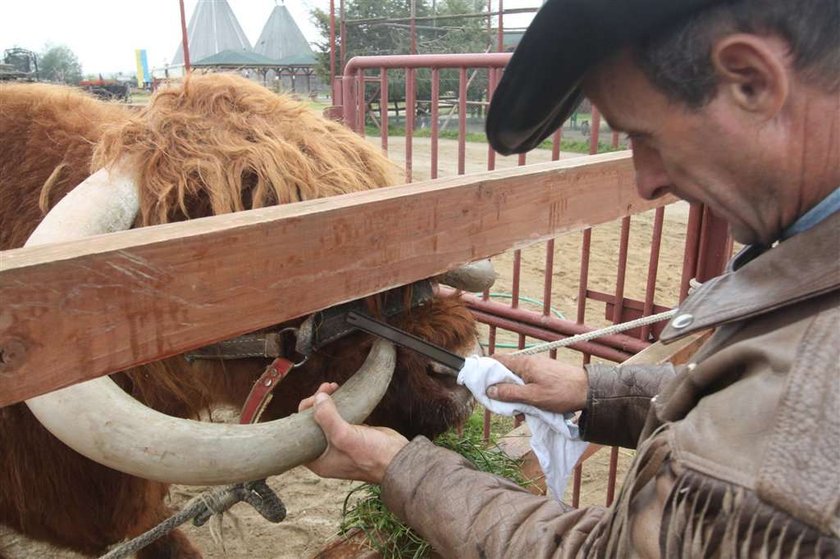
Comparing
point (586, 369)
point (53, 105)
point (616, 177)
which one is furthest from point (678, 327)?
point (53, 105)

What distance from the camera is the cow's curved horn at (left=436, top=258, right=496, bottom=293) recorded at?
2.30m

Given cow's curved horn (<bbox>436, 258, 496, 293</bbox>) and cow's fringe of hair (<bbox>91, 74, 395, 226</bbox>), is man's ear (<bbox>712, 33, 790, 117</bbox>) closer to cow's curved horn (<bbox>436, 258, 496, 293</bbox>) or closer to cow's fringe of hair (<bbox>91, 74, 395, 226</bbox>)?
cow's fringe of hair (<bbox>91, 74, 395, 226</bbox>)

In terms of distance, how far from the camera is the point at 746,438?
0.82 meters

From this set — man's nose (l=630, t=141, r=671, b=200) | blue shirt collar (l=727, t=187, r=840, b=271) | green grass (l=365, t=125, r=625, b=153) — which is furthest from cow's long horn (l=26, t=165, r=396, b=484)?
green grass (l=365, t=125, r=625, b=153)

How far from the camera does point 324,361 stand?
2018mm

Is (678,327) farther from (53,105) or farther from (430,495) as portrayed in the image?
(53,105)

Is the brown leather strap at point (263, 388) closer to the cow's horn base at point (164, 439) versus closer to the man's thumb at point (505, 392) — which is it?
the cow's horn base at point (164, 439)

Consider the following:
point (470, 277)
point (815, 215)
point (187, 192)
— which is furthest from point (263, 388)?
point (815, 215)

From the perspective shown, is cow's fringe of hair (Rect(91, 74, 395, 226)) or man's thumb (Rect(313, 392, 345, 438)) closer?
man's thumb (Rect(313, 392, 345, 438))

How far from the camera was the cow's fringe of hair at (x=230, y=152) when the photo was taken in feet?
6.37

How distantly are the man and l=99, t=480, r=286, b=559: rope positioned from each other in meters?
0.80

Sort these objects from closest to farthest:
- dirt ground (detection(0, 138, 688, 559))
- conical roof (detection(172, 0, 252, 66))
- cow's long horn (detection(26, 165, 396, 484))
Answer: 1. cow's long horn (detection(26, 165, 396, 484))
2. dirt ground (detection(0, 138, 688, 559))
3. conical roof (detection(172, 0, 252, 66))

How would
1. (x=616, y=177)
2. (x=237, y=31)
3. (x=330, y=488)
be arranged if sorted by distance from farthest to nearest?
(x=237, y=31), (x=330, y=488), (x=616, y=177)

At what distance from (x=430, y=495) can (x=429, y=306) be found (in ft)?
2.85
